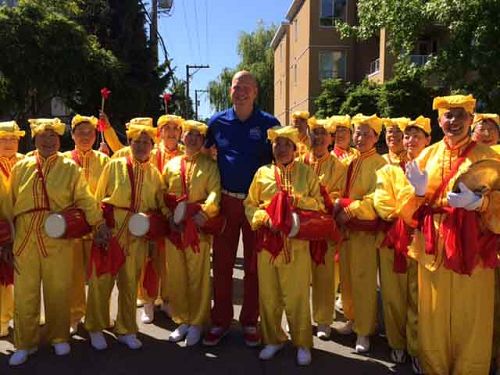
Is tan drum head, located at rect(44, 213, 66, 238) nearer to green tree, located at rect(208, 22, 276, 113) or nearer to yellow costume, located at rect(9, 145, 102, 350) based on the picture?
yellow costume, located at rect(9, 145, 102, 350)

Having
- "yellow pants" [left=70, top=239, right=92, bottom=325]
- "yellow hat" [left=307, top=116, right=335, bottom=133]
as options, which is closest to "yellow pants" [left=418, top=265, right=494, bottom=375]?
"yellow hat" [left=307, top=116, right=335, bottom=133]

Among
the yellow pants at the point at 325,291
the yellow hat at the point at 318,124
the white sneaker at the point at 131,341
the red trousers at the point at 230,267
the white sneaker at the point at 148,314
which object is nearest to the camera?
the white sneaker at the point at 131,341

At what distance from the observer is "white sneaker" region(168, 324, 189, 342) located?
15.8ft

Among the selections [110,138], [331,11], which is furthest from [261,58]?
[110,138]

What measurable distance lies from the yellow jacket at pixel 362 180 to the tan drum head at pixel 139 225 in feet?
5.47

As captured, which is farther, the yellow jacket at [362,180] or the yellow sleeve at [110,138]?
the yellow sleeve at [110,138]

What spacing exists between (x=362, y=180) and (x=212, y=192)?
50.8 inches

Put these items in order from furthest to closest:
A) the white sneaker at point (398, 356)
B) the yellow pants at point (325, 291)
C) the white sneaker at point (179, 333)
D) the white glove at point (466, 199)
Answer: the yellow pants at point (325, 291) → the white sneaker at point (179, 333) → the white sneaker at point (398, 356) → the white glove at point (466, 199)

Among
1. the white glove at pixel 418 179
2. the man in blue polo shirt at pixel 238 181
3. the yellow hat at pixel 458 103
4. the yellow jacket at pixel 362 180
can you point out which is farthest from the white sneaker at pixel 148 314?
the yellow hat at pixel 458 103

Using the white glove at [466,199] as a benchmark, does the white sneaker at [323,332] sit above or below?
below

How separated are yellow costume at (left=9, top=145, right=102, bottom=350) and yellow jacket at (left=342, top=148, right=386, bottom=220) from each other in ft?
6.86

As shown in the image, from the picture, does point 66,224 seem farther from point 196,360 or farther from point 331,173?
point 331,173

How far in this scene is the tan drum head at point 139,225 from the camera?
14.4 feet

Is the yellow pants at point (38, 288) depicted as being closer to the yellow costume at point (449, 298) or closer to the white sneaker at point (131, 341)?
the white sneaker at point (131, 341)
